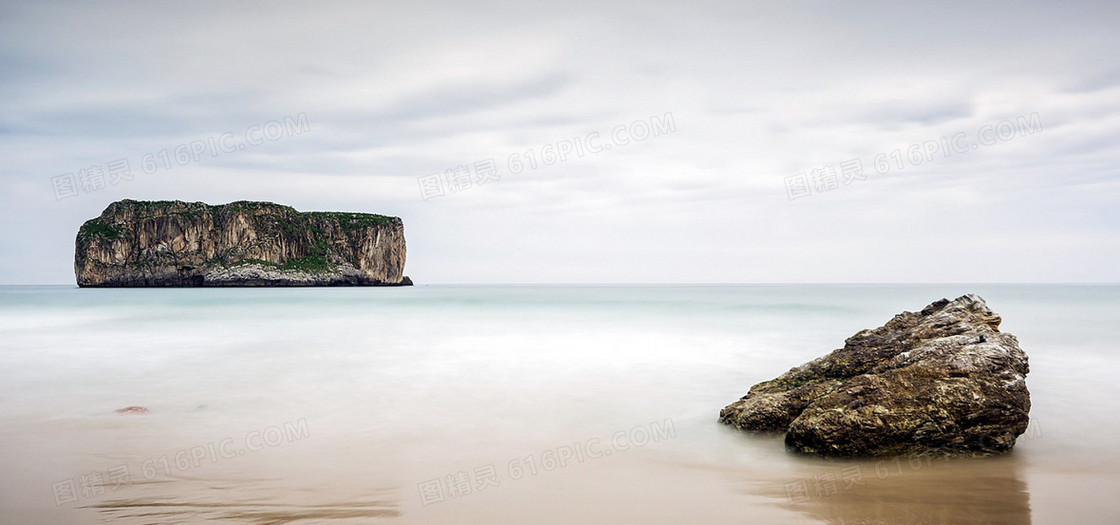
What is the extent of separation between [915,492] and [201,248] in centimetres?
13168

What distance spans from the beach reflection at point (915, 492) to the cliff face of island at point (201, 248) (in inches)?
4982

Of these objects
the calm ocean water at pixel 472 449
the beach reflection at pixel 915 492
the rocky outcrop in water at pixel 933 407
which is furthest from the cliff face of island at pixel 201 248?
the beach reflection at pixel 915 492

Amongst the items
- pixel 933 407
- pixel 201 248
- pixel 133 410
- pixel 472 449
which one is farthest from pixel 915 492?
pixel 201 248

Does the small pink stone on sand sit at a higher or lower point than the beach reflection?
higher

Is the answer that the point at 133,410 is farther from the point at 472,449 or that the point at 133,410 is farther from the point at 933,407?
the point at 933,407

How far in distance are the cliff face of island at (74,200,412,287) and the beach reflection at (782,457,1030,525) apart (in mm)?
126545

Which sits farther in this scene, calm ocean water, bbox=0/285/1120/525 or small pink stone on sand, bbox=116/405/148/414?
small pink stone on sand, bbox=116/405/148/414

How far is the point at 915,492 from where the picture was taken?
18.2 feet

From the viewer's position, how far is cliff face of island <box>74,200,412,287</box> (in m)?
113

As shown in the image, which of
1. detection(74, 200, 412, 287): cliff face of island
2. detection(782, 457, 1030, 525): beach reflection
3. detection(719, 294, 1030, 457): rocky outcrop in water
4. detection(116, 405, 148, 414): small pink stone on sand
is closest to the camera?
detection(782, 457, 1030, 525): beach reflection

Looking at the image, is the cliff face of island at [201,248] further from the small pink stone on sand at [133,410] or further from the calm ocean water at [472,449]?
the small pink stone on sand at [133,410]

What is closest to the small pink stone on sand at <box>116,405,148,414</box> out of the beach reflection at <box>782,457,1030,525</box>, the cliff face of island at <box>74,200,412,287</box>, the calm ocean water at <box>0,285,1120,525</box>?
the calm ocean water at <box>0,285,1120,525</box>

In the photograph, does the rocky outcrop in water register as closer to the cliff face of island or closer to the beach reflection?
the beach reflection

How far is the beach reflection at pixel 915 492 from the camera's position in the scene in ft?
16.5
